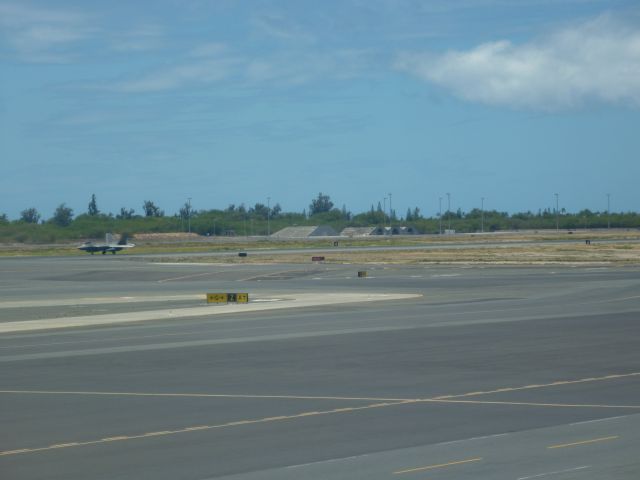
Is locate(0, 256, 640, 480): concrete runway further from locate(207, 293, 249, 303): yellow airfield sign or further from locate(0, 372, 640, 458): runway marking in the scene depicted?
locate(207, 293, 249, 303): yellow airfield sign

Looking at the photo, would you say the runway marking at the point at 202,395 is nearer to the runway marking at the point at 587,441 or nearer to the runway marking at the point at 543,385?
the runway marking at the point at 543,385

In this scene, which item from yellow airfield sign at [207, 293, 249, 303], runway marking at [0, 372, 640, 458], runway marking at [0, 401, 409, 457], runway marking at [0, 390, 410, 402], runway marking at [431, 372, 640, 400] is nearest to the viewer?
runway marking at [0, 401, 409, 457]

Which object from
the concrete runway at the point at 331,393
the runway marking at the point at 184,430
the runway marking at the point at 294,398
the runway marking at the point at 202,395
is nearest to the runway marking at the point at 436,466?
the concrete runway at the point at 331,393

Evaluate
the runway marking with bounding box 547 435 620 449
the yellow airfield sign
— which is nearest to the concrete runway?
the runway marking with bounding box 547 435 620 449

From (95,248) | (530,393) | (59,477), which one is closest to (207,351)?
(530,393)

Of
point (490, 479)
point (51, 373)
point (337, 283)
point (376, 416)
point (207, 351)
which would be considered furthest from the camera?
point (337, 283)

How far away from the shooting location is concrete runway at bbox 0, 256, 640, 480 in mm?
12680

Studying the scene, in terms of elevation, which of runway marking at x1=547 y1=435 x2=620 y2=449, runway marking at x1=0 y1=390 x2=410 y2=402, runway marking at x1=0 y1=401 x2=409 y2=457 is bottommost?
runway marking at x1=0 y1=390 x2=410 y2=402

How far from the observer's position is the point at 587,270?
67938 millimetres

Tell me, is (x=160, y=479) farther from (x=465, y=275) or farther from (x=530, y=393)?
(x=465, y=275)

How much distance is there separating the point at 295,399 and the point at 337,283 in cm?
4111

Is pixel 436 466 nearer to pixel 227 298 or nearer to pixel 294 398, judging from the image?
pixel 294 398

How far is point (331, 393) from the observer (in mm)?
18484

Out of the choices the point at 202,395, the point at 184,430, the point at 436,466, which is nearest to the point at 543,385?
the point at 202,395
